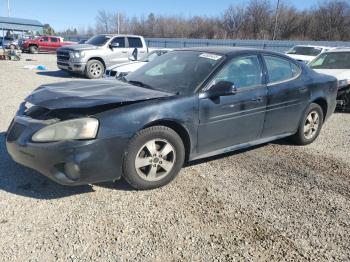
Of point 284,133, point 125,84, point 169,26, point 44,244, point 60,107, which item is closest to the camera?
point 44,244

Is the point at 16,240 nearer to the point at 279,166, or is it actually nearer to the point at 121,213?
Result: the point at 121,213

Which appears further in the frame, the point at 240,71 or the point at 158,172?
the point at 240,71

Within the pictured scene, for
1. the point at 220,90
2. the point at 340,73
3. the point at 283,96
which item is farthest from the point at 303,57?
the point at 220,90

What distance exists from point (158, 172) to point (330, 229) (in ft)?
5.91

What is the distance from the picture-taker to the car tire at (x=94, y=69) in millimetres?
13554

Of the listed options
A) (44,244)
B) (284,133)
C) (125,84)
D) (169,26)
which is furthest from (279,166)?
(169,26)

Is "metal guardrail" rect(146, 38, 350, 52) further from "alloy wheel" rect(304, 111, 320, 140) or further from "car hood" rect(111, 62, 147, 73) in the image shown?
"alloy wheel" rect(304, 111, 320, 140)

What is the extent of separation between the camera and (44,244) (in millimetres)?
2908

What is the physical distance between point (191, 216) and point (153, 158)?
77 centimetres

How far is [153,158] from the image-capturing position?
384cm

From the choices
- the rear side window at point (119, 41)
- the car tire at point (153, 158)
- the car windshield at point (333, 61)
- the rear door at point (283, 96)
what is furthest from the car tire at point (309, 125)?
the rear side window at point (119, 41)

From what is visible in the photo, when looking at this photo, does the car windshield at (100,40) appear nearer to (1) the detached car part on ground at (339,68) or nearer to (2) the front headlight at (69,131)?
(1) the detached car part on ground at (339,68)

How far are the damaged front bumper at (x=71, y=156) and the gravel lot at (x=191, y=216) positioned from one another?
321 millimetres

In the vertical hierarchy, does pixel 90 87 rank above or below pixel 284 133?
above
